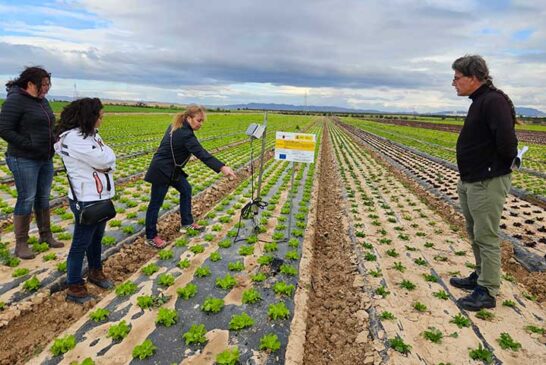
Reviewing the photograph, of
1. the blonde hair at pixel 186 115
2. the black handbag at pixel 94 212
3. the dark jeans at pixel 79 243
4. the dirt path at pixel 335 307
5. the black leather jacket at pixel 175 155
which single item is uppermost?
the blonde hair at pixel 186 115

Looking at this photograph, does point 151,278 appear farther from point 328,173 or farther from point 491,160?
point 328,173

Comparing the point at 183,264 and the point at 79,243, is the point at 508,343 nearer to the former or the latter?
the point at 183,264

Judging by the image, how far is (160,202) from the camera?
21.9 feet

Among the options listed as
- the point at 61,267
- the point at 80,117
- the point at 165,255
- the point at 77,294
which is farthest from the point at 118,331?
the point at 80,117

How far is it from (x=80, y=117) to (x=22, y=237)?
3081mm

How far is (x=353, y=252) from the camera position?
292 inches

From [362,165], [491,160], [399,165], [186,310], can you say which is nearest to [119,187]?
[186,310]

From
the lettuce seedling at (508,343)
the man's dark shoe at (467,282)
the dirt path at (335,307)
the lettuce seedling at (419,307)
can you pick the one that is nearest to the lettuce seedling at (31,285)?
the dirt path at (335,307)

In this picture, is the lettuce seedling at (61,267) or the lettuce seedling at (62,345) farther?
the lettuce seedling at (61,267)

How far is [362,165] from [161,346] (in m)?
17.3

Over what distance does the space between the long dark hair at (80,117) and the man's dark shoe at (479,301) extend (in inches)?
226

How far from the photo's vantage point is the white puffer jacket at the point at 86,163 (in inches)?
167

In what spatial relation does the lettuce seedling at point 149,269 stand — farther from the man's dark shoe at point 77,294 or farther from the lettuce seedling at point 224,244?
the lettuce seedling at point 224,244

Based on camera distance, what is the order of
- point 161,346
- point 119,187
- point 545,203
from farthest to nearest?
point 119,187, point 545,203, point 161,346
